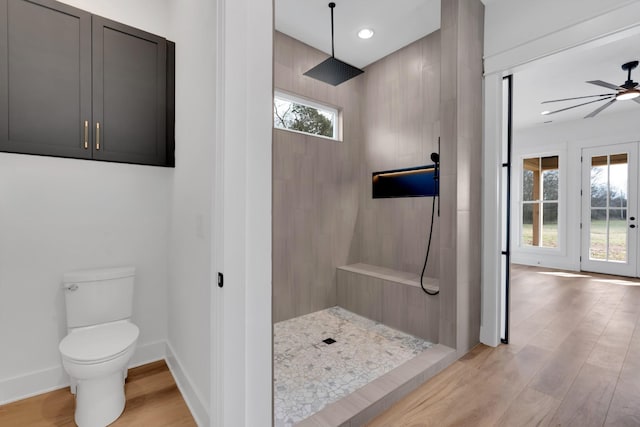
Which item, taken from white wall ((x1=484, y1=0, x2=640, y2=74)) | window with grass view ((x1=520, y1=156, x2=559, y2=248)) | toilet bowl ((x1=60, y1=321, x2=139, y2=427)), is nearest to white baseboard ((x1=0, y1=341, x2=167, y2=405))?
toilet bowl ((x1=60, y1=321, x2=139, y2=427))

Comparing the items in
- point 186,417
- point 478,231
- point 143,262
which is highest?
point 478,231

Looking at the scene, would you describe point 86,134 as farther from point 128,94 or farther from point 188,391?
point 188,391

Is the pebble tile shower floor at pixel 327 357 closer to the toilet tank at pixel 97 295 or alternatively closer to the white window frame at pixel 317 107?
the toilet tank at pixel 97 295

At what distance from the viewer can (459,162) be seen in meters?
2.24

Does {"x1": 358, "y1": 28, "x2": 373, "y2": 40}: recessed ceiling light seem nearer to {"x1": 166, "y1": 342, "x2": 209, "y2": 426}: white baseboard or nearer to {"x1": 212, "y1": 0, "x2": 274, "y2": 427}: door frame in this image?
{"x1": 212, "y1": 0, "x2": 274, "y2": 427}: door frame

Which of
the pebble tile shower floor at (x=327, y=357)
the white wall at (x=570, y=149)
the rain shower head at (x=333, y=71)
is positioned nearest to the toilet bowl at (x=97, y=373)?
the pebble tile shower floor at (x=327, y=357)

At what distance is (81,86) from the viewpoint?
6.18 feet

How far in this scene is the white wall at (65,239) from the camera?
178 centimetres

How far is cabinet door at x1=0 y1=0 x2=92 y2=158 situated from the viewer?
5.52 ft

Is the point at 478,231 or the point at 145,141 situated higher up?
the point at 145,141

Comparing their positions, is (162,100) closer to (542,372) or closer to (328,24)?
(328,24)

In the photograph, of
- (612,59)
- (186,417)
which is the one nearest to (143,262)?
(186,417)

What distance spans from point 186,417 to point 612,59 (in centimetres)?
539

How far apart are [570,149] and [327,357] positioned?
6233 mm
